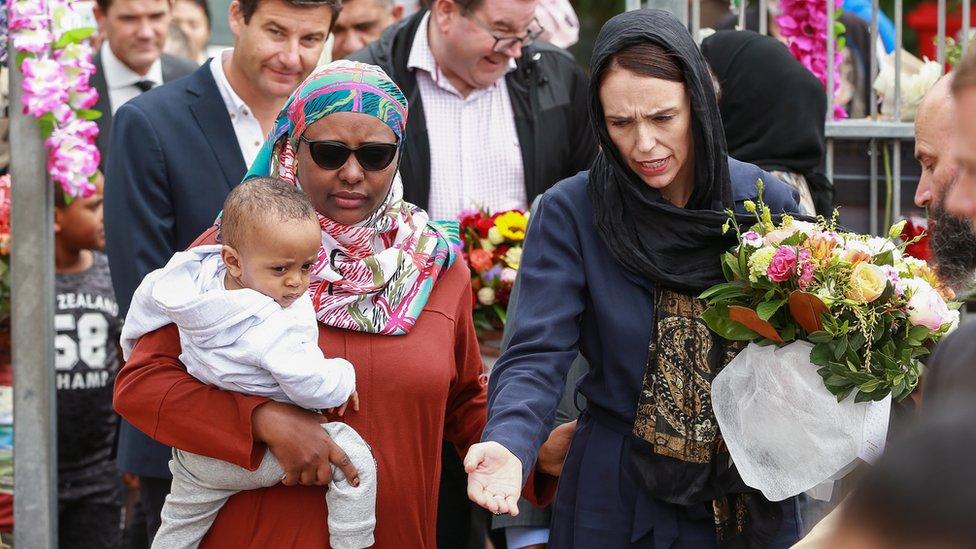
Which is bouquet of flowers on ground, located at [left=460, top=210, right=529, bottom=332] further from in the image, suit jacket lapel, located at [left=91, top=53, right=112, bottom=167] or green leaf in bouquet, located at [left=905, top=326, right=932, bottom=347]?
suit jacket lapel, located at [left=91, top=53, right=112, bottom=167]

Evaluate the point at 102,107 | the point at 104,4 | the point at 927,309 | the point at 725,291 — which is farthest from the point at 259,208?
the point at 104,4

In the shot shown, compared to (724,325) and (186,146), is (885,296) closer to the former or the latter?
(724,325)

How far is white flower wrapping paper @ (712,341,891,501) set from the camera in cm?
280

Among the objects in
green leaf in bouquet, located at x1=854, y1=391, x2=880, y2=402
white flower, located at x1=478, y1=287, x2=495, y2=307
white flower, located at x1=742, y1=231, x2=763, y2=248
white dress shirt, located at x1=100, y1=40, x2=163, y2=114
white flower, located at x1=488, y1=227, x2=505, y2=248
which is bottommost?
white flower, located at x1=478, y1=287, x2=495, y2=307

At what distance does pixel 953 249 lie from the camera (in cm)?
325

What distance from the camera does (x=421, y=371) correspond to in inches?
121

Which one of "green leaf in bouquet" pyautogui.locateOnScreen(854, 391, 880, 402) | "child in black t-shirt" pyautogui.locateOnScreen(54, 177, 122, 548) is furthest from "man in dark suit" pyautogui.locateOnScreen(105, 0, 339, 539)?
"green leaf in bouquet" pyautogui.locateOnScreen(854, 391, 880, 402)

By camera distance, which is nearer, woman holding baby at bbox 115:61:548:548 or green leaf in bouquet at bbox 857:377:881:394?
green leaf in bouquet at bbox 857:377:881:394

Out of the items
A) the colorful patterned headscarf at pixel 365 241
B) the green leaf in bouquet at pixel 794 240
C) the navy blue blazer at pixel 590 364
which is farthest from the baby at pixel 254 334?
the green leaf in bouquet at pixel 794 240

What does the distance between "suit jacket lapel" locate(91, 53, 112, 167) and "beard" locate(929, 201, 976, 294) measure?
127 inches

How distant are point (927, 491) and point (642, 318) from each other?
1872 mm

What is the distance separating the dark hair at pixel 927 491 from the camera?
1.05 meters

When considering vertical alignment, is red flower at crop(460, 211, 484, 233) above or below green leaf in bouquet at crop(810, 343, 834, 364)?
above

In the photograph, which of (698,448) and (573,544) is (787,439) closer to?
(698,448)
